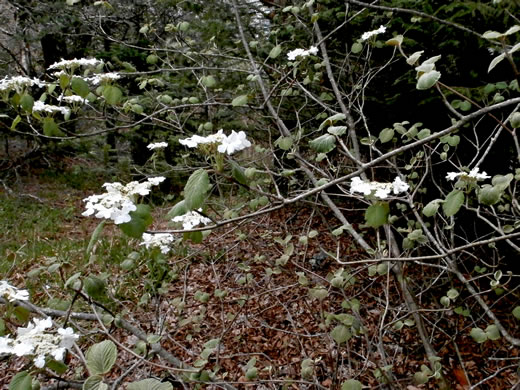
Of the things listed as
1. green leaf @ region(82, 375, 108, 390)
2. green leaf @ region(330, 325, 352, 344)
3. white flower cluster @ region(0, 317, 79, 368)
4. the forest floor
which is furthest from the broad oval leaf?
green leaf @ region(330, 325, 352, 344)

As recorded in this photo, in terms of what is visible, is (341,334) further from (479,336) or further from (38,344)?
(38,344)

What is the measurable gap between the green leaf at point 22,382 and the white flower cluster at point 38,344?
0.22ft

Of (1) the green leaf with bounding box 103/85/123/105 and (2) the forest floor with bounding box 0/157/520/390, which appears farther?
(2) the forest floor with bounding box 0/157/520/390

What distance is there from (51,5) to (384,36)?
516cm

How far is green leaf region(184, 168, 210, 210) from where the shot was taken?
1.06m

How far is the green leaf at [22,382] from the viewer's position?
1.19 m

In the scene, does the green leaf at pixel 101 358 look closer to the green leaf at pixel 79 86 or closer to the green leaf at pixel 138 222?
the green leaf at pixel 138 222

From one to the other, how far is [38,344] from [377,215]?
3.48ft

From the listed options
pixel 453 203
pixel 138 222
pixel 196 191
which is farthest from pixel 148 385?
pixel 453 203

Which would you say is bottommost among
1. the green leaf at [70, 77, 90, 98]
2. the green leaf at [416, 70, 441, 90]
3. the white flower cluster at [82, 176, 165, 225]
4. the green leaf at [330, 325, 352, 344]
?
the green leaf at [330, 325, 352, 344]

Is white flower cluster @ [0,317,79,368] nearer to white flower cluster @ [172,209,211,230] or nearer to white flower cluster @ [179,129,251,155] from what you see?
white flower cluster @ [172,209,211,230]

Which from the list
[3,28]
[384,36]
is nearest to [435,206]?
[384,36]

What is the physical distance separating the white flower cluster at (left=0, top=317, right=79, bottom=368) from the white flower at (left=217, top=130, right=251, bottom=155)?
2.42 ft

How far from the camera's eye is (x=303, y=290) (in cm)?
347
